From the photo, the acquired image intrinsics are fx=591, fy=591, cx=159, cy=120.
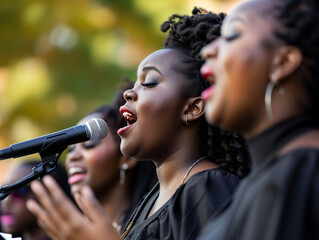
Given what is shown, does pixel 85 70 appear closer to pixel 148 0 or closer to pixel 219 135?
pixel 148 0

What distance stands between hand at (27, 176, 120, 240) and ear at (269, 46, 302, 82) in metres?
0.71

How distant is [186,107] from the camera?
2.92m

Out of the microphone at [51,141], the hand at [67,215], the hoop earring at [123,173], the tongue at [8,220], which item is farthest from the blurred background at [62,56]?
the hand at [67,215]

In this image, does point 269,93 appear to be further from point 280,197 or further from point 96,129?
point 96,129

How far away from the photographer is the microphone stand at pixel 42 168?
2568mm

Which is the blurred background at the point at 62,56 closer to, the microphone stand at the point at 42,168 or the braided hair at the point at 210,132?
the braided hair at the point at 210,132

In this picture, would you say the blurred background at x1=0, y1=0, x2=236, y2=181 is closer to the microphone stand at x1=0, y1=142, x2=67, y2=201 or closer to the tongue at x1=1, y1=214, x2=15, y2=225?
the tongue at x1=1, y1=214, x2=15, y2=225

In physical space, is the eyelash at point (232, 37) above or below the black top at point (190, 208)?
above

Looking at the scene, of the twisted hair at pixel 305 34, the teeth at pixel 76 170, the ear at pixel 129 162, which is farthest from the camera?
the teeth at pixel 76 170

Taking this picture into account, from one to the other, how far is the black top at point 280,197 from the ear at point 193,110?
109cm

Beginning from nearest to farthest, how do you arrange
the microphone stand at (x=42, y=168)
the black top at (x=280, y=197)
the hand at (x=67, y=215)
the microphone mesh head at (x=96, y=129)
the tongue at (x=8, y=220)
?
the black top at (x=280, y=197)
the hand at (x=67, y=215)
the microphone stand at (x=42, y=168)
the microphone mesh head at (x=96, y=129)
the tongue at (x=8, y=220)

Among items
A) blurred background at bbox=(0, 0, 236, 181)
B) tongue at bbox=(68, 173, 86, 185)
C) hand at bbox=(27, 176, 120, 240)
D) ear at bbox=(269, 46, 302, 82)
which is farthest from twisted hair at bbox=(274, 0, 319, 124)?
blurred background at bbox=(0, 0, 236, 181)

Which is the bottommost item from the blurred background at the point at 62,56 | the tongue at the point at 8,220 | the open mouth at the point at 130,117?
the tongue at the point at 8,220

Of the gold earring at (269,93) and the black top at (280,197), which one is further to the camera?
the gold earring at (269,93)
